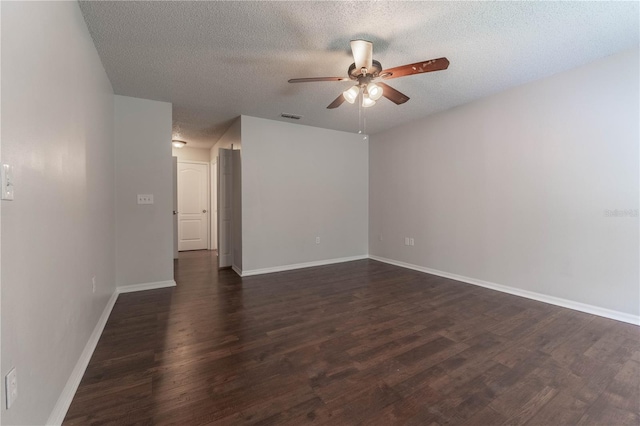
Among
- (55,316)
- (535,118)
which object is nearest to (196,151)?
(55,316)

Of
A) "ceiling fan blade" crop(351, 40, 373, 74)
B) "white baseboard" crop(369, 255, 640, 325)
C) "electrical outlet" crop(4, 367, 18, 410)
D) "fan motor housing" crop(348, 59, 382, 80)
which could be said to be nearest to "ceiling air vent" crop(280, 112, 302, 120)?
"fan motor housing" crop(348, 59, 382, 80)

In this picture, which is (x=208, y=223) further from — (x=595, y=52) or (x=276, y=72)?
(x=595, y=52)

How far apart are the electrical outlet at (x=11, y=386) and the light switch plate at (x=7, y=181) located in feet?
2.10

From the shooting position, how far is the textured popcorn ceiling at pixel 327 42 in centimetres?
194

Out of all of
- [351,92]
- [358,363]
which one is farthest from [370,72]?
[358,363]

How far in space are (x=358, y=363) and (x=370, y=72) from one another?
2.36 m

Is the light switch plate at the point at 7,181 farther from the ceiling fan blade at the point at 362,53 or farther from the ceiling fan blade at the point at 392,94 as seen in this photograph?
the ceiling fan blade at the point at 392,94

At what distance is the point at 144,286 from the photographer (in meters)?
3.53

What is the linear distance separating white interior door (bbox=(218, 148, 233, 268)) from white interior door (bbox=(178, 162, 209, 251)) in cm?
233

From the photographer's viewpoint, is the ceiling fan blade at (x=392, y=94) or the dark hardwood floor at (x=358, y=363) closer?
the dark hardwood floor at (x=358, y=363)

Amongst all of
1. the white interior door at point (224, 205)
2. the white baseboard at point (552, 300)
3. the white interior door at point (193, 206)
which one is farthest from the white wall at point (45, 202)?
the white interior door at point (193, 206)

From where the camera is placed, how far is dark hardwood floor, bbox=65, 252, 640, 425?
1.45 m

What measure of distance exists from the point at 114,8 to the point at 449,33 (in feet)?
8.36

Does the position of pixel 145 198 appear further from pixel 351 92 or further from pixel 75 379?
pixel 351 92
